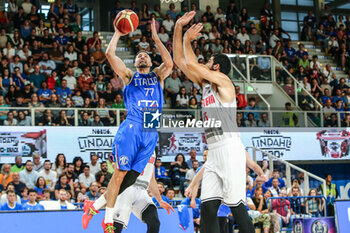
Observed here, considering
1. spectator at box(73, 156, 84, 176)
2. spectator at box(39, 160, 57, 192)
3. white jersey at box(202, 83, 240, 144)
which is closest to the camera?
white jersey at box(202, 83, 240, 144)

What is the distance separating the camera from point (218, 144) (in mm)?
6527

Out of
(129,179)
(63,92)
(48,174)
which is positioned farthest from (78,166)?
(129,179)

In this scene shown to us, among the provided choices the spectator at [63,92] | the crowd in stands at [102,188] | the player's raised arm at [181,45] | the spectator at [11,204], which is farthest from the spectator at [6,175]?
the player's raised arm at [181,45]

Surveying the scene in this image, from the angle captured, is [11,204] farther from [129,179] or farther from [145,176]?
[129,179]

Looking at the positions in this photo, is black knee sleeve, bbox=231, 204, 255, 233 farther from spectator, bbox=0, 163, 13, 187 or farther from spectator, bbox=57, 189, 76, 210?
spectator, bbox=0, 163, 13, 187

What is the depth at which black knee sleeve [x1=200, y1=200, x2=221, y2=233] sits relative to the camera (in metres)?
6.23

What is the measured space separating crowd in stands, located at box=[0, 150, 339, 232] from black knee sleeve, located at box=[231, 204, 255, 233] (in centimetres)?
519

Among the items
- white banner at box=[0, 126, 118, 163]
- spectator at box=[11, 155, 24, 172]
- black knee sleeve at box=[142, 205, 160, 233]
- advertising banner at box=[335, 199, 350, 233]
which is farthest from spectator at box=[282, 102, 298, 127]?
black knee sleeve at box=[142, 205, 160, 233]

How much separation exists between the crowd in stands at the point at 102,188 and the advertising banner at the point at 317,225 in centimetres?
59

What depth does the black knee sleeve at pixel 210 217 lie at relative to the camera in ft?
20.5

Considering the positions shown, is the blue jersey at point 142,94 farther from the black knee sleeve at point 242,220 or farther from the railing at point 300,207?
the railing at point 300,207

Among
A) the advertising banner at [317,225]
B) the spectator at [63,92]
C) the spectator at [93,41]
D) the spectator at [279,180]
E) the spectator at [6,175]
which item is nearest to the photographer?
the advertising banner at [317,225]

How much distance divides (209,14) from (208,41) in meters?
1.55

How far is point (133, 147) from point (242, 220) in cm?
159
